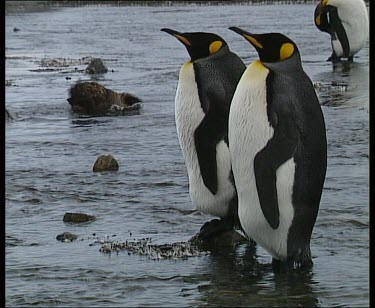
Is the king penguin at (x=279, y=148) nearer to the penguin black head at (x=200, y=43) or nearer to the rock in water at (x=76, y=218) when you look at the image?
the penguin black head at (x=200, y=43)

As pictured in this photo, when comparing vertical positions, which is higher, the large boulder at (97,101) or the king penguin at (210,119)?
the king penguin at (210,119)

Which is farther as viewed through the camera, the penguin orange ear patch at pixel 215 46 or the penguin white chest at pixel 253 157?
the penguin orange ear patch at pixel 215 46

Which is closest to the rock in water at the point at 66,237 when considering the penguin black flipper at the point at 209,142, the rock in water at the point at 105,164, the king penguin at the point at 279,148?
the penguin black flipper at the point at 209,142

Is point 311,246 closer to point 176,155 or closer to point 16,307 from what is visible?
point 16,307

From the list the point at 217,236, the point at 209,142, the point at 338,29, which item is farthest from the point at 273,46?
the point at 338,29

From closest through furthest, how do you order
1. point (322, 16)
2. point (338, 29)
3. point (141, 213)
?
point (141, 213), point (338, 29), point (322, 16)

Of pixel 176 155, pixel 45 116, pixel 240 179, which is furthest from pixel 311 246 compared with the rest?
pixel 45 116

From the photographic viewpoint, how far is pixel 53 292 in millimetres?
4676

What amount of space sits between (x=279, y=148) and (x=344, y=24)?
39.8 ft

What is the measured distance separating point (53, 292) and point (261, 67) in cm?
145

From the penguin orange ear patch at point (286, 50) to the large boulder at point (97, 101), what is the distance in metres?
6.17

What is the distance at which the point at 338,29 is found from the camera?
16469 mm

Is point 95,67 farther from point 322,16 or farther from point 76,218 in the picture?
point 76,218

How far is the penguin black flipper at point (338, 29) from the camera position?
16.0m
